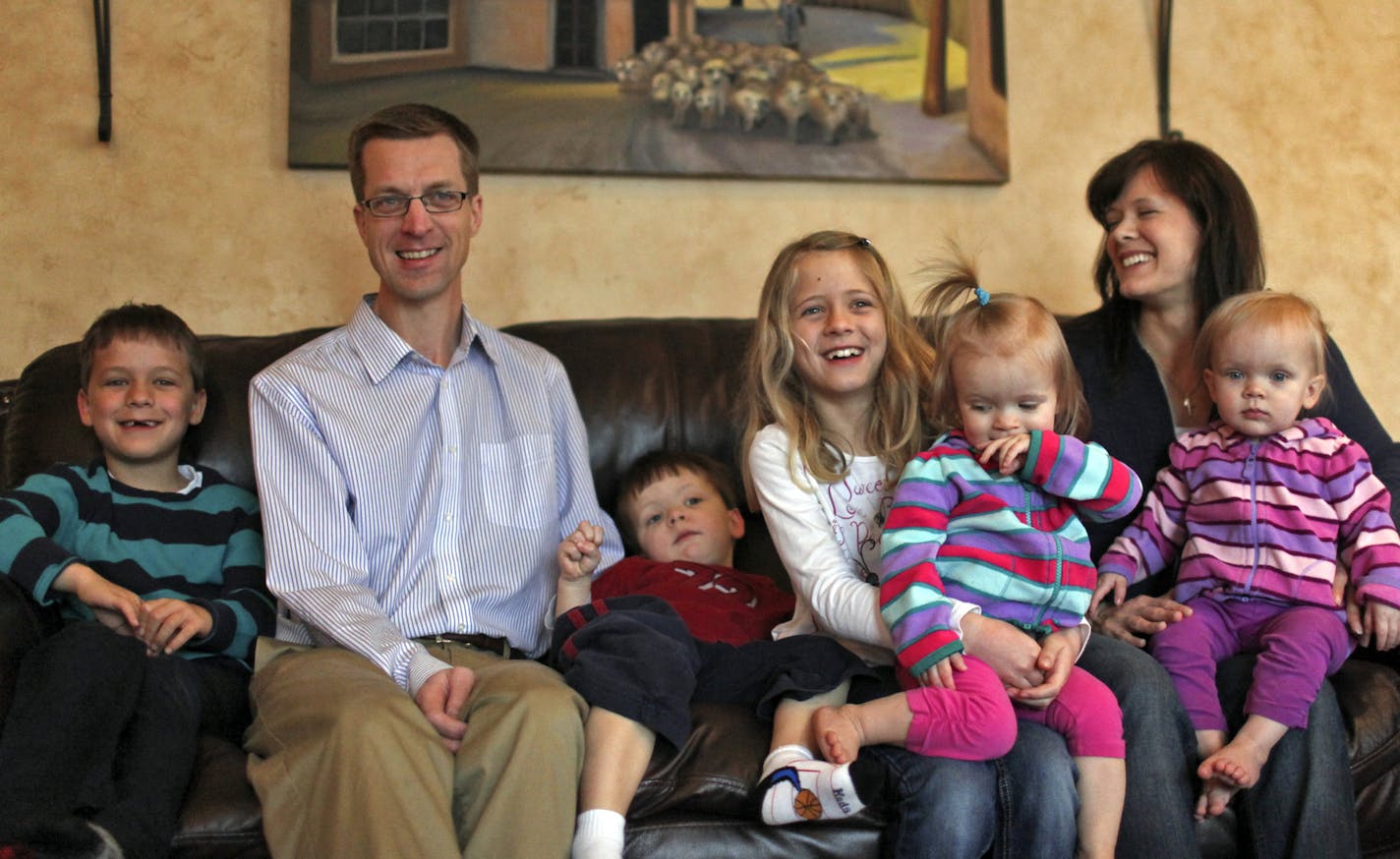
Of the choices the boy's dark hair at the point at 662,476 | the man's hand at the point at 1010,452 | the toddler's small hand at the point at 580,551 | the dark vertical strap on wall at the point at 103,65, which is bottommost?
the toddler's small hand at the point at 580,551

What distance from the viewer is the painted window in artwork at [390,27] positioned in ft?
9.58

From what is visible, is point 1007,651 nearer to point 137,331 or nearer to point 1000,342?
point 1000,342

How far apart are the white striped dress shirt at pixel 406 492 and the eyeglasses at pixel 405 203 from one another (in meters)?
0.18

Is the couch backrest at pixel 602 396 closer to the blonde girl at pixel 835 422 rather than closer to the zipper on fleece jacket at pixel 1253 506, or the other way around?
the blonde girl at pixel 835 422

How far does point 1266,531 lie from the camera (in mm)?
2111

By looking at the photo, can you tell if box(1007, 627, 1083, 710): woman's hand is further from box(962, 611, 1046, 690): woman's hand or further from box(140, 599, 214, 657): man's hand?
box(140, 599, 214, 657): man's hand

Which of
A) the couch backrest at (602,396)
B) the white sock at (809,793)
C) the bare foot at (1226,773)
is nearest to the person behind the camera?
the white sock at (809,793)

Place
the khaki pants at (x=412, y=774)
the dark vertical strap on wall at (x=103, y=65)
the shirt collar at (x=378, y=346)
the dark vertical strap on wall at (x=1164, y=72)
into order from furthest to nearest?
1. the dark vertical strap on wall at (x=1164, y=72)
2. the dark vertical strap on wall at (x=103, y=65)
3. the shirt collar at (x=378, y=346)
4. the khaki pants at (x=412, y=774)

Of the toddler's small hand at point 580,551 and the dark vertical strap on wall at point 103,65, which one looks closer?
the toddler's small hand at point 580,551

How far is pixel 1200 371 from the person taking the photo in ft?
7.59

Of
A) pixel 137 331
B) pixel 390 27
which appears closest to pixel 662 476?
pixel 137 331

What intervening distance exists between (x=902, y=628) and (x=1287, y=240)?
2.15 metres

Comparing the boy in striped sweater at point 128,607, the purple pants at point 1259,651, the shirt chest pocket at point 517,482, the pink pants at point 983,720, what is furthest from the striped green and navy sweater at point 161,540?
the purple pants at point 1259,651

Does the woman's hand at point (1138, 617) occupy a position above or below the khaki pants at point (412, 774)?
above
